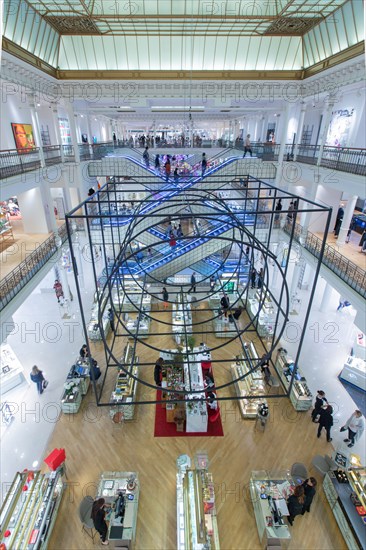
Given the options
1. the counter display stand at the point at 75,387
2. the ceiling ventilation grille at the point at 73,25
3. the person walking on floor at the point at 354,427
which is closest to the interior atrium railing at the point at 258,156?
the ceiling ventilation grille at the point at 73,25

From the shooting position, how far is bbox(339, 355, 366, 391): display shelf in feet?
33.1

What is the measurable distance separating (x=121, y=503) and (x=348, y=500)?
4.67 m

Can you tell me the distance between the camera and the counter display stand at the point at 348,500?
6.04m

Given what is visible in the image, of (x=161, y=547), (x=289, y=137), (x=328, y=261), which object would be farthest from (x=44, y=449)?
(x=289, y=137)

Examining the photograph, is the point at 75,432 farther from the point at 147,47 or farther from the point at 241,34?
the point at 241,34

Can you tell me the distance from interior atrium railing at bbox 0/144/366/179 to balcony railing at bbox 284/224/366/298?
296 cm

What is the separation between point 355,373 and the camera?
1021 cm

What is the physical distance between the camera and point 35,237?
14711 millimetres

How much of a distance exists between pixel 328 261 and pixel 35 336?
11740mm

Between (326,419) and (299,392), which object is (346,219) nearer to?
(299,392)

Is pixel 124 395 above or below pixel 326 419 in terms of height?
below

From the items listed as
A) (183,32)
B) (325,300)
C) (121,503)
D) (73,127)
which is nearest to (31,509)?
(121,503)

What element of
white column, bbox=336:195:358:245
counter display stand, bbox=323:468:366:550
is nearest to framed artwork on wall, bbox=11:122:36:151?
white column, bbox=336:195:358:245

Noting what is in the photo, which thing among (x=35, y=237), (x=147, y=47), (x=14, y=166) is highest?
(x=147, y=47)
